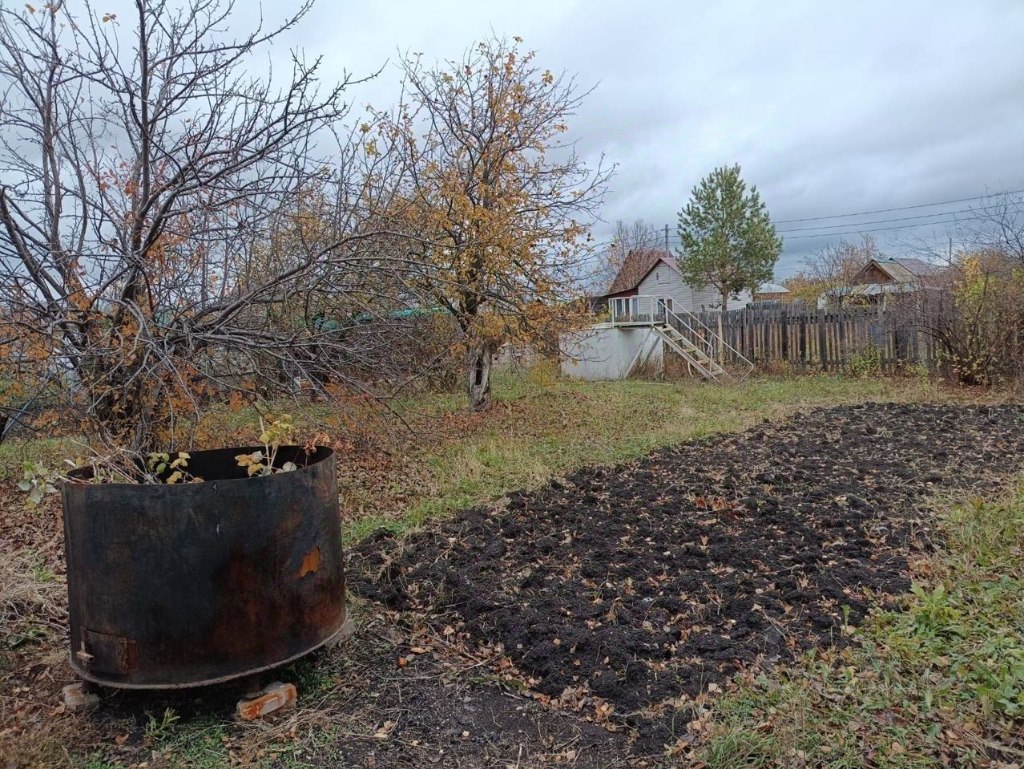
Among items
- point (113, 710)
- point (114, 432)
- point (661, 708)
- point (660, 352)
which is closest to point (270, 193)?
point (114, 432)

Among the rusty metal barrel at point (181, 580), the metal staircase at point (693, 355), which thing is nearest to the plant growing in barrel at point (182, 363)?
the rusty metal barrel at point (181, 580)

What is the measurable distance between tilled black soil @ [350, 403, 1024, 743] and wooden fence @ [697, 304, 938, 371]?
7.40m

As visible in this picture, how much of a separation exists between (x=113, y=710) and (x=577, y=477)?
13.0ft

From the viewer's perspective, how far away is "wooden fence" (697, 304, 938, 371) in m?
13.1

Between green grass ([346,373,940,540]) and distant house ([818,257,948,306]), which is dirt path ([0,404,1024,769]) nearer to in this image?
green grass ([346,373,940,540])

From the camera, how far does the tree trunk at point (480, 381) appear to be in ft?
33.6

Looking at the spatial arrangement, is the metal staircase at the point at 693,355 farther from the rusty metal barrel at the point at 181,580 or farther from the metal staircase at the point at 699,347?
the rusty metal barrel at the point at 181,580

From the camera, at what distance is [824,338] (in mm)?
14562

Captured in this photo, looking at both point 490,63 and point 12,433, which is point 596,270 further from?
point 12,433

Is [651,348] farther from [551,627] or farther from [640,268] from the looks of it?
[640,268]

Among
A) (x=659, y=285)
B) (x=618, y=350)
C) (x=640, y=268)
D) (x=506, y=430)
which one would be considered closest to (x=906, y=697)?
(x=506, y=430)

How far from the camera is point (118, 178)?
593 cm

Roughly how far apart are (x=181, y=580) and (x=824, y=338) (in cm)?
1461

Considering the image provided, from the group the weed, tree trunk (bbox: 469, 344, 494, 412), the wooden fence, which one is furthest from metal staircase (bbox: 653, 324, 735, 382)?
the weed
